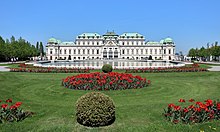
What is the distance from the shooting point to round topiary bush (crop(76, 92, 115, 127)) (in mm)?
6922

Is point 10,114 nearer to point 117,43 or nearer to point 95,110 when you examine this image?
point 95,110

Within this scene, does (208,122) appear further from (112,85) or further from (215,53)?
(215,53)

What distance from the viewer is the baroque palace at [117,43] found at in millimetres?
118688

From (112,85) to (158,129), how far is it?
7.69 metres

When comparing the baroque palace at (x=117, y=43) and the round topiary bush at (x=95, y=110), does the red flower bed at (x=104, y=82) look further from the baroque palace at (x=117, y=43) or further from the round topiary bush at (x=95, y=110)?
the baroque palace at (x=117, y=43)

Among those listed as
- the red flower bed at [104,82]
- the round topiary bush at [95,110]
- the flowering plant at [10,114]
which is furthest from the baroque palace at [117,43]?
the round topiary bush at [95,110]

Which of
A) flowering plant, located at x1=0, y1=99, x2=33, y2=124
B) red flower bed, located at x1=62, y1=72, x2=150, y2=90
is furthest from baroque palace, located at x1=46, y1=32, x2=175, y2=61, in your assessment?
flowering plant, located at x1=0, y1=99, x2=33, y2=124

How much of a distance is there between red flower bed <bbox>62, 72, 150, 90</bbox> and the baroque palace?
335ft

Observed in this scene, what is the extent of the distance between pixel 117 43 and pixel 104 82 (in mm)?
104184

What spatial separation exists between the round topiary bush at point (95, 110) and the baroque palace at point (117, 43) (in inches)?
4352

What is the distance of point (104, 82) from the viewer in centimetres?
1435

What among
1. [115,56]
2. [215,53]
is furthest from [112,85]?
[115,56]

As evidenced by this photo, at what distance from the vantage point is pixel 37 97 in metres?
12.8

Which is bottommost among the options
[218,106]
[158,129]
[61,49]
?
[158,129]
